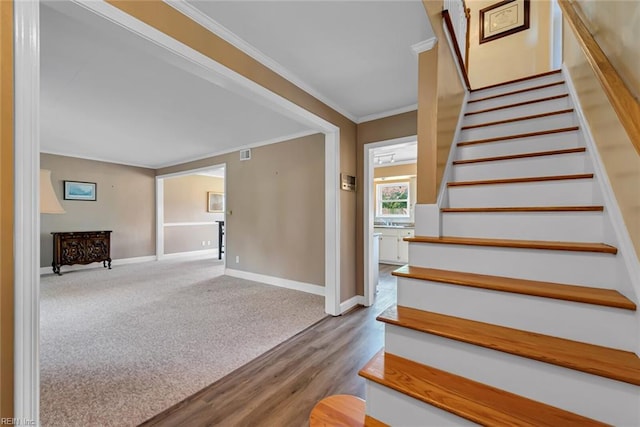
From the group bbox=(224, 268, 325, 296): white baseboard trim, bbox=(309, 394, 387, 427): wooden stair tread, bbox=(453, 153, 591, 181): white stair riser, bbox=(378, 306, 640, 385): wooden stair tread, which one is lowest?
bbox=(224, 268, 325, 296): white baseboard trim

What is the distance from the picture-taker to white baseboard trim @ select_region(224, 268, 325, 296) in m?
3.97

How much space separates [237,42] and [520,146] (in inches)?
88.2

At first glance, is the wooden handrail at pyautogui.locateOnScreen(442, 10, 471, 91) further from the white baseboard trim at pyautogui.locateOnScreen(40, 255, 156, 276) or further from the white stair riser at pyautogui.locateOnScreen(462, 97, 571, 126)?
the white baseboard trim at pyautogui.locateOnScreen(40, 255, 156, 276)

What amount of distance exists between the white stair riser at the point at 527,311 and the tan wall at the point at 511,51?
12.2 ft

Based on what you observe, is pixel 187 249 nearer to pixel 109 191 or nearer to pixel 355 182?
pixel 109 191

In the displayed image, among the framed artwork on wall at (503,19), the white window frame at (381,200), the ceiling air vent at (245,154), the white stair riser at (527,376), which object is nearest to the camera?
the white stair riser at (527,376)

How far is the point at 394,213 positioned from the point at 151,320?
5.63 metres

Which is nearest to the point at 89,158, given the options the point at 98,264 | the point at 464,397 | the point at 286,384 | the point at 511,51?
the point at 98,264

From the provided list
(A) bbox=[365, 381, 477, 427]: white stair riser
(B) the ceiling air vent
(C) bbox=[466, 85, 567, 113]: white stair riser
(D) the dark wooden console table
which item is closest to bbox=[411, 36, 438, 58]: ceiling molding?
(C) bbox=[466, 85, 567, 113]: white stair riser

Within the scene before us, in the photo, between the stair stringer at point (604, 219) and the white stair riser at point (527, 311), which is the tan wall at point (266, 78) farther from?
the white stair riser at point (527, 311)

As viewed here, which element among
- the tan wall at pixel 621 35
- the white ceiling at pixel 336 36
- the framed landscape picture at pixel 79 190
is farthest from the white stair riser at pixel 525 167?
the framed landscape picture at pixel 79 190

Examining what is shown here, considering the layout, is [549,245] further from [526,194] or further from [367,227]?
[367,227]

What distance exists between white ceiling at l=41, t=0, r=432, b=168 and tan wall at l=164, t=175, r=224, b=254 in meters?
3.06

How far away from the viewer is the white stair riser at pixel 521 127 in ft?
6.40
